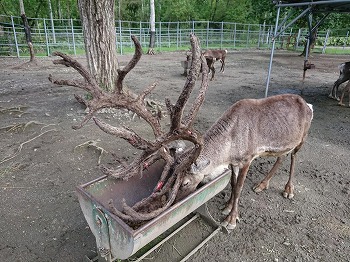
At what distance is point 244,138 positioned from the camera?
3197mm

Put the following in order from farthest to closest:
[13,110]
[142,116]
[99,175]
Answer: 1. [13,110]
2. [99,175]
3. [142,116]

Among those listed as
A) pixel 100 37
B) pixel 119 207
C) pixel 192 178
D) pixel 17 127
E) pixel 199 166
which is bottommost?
pixel 17 127

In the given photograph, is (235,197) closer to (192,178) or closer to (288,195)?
(192,178)

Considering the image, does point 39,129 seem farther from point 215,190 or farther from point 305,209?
point 305,209

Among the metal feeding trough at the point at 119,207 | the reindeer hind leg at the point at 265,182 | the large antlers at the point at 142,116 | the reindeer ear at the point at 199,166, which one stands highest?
the large antlers at the point at 142,116

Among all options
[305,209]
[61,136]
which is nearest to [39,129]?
[61,136]

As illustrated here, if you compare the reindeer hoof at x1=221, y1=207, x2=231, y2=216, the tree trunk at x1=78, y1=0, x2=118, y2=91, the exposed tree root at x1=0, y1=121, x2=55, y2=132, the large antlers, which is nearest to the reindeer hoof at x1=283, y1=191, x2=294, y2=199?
the reindeer hoof at x1=221, y1=207, x2=231, y2=216

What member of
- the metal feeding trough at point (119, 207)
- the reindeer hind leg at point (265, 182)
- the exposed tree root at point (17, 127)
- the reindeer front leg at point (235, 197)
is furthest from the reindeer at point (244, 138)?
the exposed tree root at point (17, 127)

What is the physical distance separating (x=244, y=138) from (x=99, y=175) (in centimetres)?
240

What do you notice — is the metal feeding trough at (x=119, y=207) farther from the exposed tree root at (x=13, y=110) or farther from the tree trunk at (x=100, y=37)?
the exposed tree root at (x=13, y=110)

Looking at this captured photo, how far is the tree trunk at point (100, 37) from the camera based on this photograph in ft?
19.5

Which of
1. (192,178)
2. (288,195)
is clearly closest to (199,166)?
(192,178)

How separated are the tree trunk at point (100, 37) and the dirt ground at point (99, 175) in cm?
105

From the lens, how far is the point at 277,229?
3326 mm
